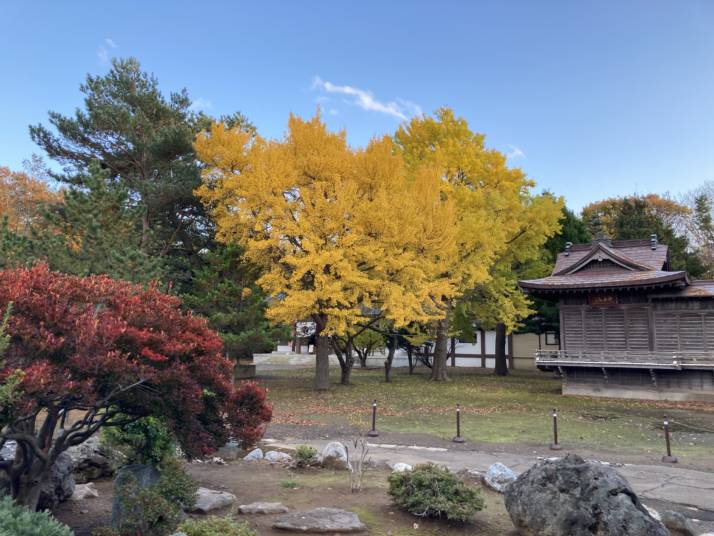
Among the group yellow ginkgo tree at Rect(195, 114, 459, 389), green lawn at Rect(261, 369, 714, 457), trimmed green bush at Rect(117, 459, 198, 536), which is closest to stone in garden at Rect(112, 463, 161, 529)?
trimmed green bush at Rect(117, 459, 198, 536)

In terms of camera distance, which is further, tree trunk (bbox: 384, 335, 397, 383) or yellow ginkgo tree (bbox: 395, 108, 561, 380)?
tree trunk (bbox: 384, 335, 397, 383)

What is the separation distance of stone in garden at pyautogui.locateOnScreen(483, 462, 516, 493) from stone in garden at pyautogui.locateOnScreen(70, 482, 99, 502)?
603cm

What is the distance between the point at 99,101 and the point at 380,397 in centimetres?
1959

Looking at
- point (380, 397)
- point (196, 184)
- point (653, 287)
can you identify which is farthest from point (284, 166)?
point (653, 287)

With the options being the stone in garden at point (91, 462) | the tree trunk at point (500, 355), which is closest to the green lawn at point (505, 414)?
the tree trunk at point (500, 355)

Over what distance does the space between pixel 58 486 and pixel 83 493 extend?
2.27ft

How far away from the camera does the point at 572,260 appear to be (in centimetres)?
2655

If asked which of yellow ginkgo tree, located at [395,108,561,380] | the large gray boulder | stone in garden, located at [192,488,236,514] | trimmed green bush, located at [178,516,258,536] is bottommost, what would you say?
stone in garden, located at [192,488,236,514]

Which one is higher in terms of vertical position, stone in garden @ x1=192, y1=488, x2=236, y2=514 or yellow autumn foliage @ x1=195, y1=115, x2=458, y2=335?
yellow autumn foliage @ x1=195, y1=115, x2=458, y2=335

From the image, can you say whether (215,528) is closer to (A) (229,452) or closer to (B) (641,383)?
(A) (229,452)

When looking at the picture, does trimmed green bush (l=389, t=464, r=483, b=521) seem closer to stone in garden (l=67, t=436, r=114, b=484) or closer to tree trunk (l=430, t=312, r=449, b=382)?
stone in garden (l=67, t=436, r=114, b=484)

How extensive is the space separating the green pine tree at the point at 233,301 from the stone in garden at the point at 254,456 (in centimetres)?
1201

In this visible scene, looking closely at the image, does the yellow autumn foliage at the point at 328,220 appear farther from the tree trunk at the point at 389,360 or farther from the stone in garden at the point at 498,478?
the stone in garden at the point at 498,478

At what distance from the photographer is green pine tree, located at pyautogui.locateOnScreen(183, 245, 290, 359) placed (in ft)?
74.7
